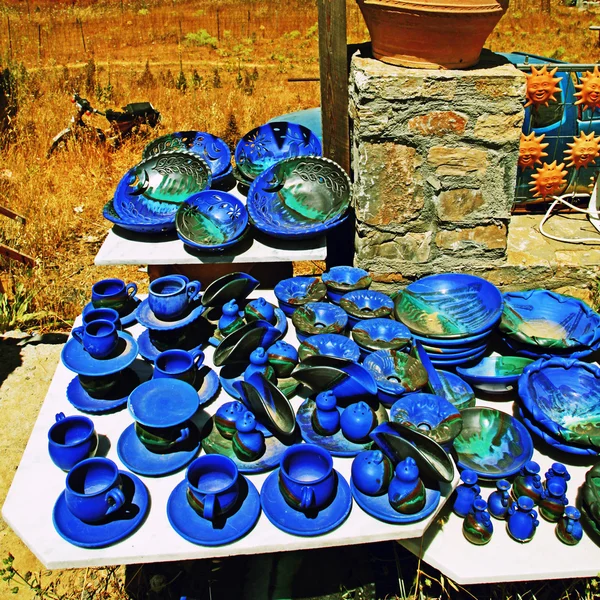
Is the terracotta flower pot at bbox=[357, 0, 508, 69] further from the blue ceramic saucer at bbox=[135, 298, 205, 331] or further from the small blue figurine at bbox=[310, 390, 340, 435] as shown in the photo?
the small blue figurine at bbox=[310, 390, 340, 435]

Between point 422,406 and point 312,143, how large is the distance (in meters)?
2.06

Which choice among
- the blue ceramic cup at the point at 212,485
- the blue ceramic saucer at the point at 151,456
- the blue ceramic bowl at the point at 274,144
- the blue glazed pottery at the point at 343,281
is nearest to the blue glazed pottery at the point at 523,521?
the blue ceramic cup at the point at 212,485

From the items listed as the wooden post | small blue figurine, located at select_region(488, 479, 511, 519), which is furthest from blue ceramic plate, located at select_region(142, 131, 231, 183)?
small blue figurine, located at select_region(488, 479, 511, 519)

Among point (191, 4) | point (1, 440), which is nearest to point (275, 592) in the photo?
point (1, 440)

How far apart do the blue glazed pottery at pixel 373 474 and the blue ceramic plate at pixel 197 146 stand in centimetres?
234

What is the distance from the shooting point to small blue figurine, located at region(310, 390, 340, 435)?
2.22 m

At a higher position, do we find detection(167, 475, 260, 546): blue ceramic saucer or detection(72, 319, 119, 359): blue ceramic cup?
detection(72, 319, 119, 359): blue ceramic cup

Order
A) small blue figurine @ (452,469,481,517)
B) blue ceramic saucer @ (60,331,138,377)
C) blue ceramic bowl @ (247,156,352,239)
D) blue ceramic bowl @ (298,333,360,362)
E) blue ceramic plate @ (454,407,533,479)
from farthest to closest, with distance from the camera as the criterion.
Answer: blue ceramic bowl @ (247,156,352,239) < blue ceramic bowl @ (298,333,360,362) < blue ceramic saucer @ (60,331,138,377) < blue ceramic plate @ (454,407,533,479) < small blue figurine @ (452,469,481,517)

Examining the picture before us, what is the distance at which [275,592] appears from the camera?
2.40 m

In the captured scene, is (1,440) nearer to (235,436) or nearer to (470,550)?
(235,436)

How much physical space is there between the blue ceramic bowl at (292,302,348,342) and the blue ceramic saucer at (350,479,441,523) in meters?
0.81

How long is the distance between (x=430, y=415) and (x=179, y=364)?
1035 mm

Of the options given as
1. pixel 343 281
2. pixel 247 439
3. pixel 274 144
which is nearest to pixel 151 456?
pixel 247 439

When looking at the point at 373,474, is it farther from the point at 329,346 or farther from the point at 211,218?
the point at 211,218
